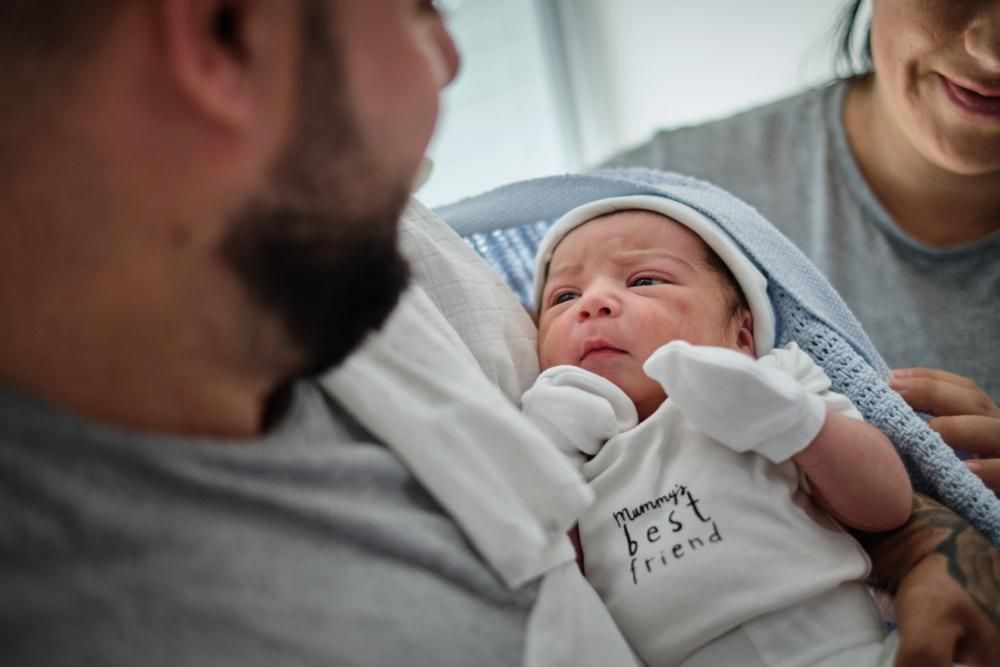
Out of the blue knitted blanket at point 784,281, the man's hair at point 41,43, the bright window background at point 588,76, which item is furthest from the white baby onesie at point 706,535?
the bright window background at point 588,76

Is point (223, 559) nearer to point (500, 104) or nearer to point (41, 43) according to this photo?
point (41, 43)

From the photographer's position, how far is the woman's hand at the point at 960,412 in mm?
1089

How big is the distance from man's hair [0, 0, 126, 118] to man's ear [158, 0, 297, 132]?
5 centimetres

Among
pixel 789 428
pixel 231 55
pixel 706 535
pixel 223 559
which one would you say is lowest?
pixel 706 535

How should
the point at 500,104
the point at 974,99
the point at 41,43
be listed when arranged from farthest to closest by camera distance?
the point at 500,104, the point at 974,99, the point at 41,43

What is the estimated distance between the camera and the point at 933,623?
0.80 meters

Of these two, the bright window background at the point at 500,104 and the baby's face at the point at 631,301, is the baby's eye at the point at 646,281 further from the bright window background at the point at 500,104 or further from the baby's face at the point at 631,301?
the bright window background at the point at 500,104

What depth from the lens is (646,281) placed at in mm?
1111

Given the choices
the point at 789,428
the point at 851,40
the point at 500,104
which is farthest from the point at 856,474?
the point at 500,104

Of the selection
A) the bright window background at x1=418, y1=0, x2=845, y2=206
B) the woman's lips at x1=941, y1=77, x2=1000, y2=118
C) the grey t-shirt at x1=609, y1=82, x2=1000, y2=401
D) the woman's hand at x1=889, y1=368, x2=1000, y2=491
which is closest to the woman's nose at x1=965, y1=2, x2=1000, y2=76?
the woman's lips at x1=941, y1=77, x2=1000, y2=118

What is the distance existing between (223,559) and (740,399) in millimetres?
523

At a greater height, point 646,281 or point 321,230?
point 321,230

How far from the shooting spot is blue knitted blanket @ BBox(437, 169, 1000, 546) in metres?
0.99

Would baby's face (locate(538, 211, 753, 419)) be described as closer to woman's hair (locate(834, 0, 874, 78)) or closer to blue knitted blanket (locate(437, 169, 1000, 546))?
blue knitted blanket (locate(437, 169, 1000, 546))
